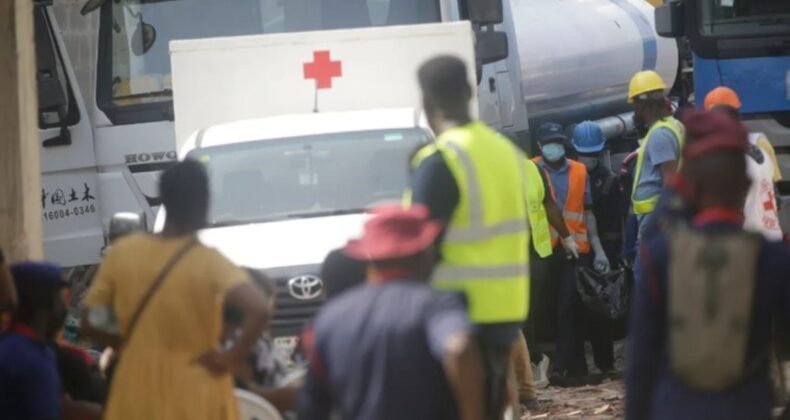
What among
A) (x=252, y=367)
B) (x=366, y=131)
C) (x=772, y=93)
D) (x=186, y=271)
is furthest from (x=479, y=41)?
(x=186, y=271)

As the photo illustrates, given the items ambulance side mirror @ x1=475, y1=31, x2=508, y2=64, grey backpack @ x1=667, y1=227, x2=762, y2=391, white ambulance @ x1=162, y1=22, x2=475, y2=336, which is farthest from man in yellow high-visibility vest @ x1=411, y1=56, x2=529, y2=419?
ambulance side mirror @ x1=475, y1=31, x2=508, y2=64

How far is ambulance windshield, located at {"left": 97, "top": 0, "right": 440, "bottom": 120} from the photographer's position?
15.1 metres

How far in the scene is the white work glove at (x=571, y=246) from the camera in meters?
14.5

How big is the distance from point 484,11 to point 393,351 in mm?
8647

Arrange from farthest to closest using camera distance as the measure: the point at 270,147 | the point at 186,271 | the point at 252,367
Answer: the point at 270,147, the point at 252,367, the point at 186,271

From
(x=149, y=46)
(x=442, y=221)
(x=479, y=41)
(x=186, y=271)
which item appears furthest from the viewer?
(x=149, y=46)

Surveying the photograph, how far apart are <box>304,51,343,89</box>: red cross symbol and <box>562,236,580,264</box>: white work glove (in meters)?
2.78

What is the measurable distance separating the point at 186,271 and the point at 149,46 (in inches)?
354

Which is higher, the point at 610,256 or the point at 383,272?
the point at 383,272

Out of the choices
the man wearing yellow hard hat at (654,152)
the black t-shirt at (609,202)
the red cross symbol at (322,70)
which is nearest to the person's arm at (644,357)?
the man wearing yellow hard hat at (654,152)

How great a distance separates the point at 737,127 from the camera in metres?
6.04

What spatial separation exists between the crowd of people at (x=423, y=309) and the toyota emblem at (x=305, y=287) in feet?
4.34

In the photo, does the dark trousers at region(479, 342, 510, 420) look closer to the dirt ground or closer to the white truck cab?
the white truck cab

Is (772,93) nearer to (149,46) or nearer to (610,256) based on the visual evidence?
(610,256)
